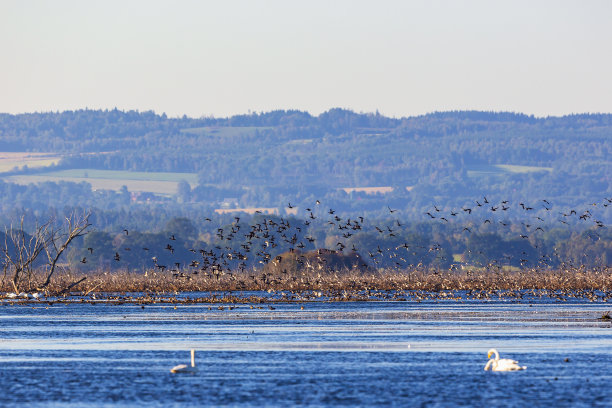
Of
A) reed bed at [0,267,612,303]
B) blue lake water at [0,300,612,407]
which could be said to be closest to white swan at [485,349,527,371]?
blue lake water at [0,300,612,407]

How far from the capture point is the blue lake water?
38594mm

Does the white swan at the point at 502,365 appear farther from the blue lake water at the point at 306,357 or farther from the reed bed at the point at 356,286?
the reed bed at the point at 356,286

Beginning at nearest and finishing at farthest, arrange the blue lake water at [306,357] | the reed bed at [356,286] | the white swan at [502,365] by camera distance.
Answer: the blue lake water at [306,357], the white swan at [502,365], the reed bed at [356,286]

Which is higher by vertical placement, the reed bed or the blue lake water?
the blue lake water

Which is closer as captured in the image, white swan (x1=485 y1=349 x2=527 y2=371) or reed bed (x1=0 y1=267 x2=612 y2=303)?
white swan (x1=485 y1=349 x2=527 y2=371)

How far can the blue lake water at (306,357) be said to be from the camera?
127 feet

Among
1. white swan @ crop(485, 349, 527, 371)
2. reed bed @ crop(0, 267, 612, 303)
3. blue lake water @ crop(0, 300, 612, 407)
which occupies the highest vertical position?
white swan @ crop(485, 349, 527, 371)

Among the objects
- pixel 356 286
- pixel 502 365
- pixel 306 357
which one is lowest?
pixel 356 286

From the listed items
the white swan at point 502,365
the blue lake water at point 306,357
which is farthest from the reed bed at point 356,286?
the white swan at point 502,365

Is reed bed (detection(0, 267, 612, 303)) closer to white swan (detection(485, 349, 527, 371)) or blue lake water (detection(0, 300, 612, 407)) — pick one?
blue lake water (detection(0, 300, 612, 407))

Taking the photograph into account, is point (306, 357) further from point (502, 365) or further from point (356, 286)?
point (356, 286)

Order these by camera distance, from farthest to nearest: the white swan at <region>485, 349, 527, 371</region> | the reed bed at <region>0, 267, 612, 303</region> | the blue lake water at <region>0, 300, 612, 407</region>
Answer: the reed bed at <region>0, 267, 612, 303</region> → the white swan at <region>485, 349, 527, 371</region> → the blue lake water at <region>0, 300, 612, 407</region>

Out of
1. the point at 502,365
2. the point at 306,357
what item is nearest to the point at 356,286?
the point at 306,357

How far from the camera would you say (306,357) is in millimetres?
49500
